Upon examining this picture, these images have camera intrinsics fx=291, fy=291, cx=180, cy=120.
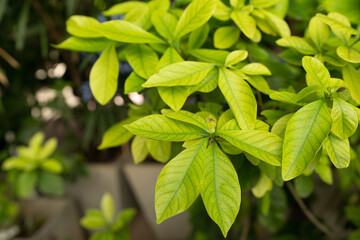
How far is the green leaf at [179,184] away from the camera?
0.23m

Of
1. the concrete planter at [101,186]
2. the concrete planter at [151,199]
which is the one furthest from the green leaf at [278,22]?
the concrete planter at [101,186]

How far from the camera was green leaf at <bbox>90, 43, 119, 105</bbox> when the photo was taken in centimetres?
32

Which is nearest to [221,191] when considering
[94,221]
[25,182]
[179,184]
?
[179,184]

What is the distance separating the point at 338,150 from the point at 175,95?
150 millimetres

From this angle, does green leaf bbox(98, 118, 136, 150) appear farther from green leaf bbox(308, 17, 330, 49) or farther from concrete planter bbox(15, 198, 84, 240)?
concrete planter bbox(15, 198, 84, 240)

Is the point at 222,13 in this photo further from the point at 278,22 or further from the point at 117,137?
the point at 117,137

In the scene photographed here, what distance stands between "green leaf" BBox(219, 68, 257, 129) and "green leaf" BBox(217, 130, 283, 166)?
0.04ft

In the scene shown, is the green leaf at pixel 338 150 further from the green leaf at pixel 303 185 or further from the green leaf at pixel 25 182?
the green leaf at pixel 25 182

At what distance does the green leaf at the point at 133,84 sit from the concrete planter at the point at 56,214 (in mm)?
962

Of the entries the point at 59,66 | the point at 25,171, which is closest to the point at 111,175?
the point at 25,171

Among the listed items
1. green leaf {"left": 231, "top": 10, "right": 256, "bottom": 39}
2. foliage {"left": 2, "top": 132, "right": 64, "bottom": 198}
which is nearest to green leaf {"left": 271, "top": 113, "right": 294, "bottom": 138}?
green leaf {"left": 231, "top": 10, "right": 256, "bottom": 39}

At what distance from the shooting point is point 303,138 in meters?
0.23

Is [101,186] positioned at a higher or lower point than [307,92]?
lower

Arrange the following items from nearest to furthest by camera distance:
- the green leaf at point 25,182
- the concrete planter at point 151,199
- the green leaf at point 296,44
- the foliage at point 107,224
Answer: the green leaf at point 296,44, the foliage at point 107,224, the green leaf at point 25,182, the concrete planter at point 151,199
